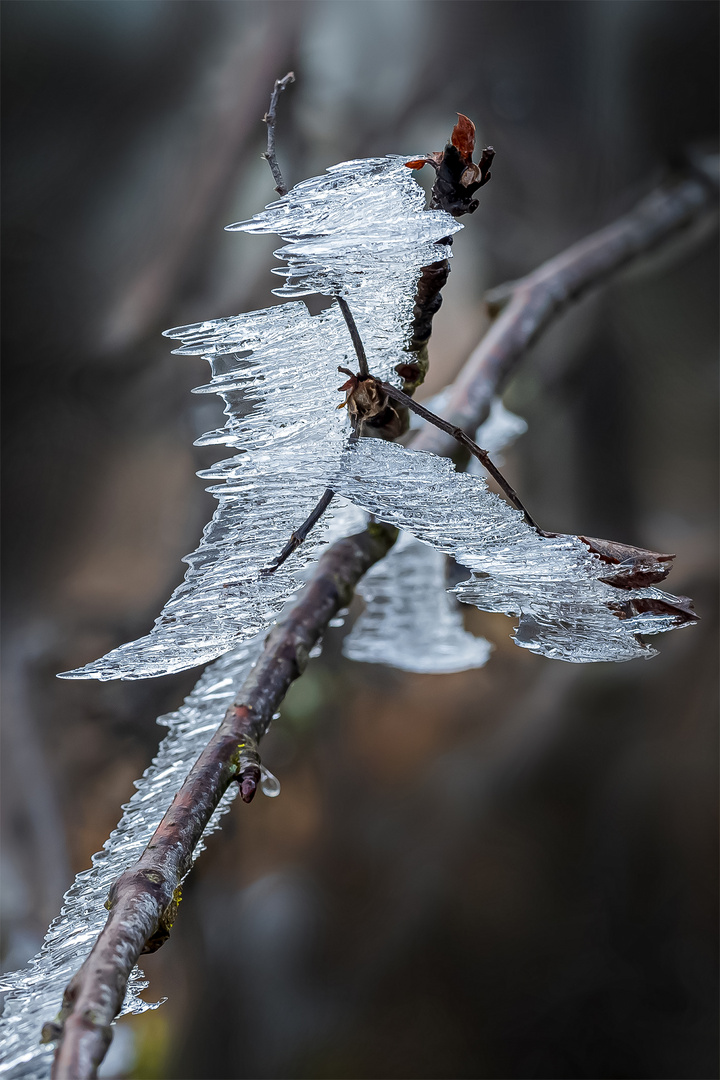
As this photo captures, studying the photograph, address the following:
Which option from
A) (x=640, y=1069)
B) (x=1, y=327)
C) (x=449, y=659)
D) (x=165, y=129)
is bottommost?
(x=640, y=1069)

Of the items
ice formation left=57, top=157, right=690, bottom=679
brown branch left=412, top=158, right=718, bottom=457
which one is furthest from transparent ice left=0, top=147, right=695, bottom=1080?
brown branch left=412, top=158, right=718, bottom=457

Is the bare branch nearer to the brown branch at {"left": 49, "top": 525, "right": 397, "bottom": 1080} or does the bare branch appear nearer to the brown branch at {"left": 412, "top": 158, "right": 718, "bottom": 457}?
the brown branch at {"left": 49, "top": 525, "right": 397, "bottom": 1080}

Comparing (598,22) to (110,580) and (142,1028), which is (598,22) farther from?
(142,1028)

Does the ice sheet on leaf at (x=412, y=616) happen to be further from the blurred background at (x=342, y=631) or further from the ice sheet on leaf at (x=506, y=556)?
the ice sheet on leaf at (x=506, y=556)

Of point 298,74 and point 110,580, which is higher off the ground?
point 298,74

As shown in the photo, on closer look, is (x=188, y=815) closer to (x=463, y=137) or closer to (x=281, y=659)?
(x=281, y=659)

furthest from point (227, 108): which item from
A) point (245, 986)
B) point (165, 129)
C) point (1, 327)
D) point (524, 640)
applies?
point (245, 986)
